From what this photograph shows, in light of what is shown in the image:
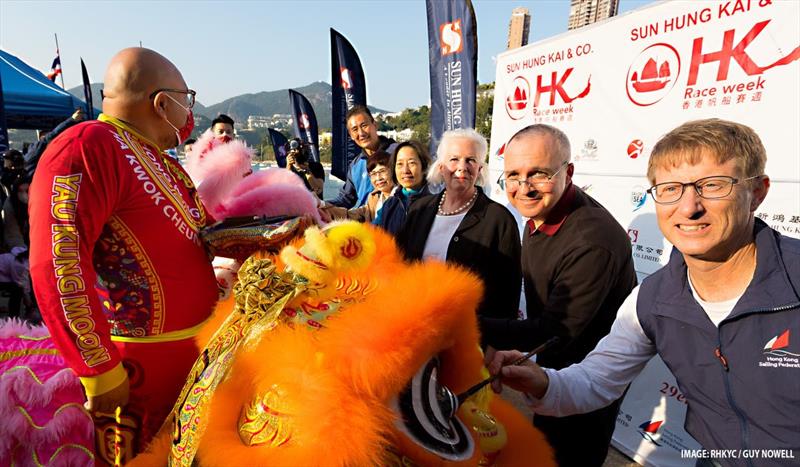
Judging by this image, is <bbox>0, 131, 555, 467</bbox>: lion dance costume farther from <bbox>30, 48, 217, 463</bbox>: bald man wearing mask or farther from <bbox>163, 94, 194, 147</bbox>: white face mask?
<bbox>163, 94, 194, 147</bbox>: white face mask

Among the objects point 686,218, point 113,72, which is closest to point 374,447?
point 686,218

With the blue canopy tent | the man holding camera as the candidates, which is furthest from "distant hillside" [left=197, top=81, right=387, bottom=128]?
the man holding camera

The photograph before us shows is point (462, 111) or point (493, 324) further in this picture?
point (462, 111)

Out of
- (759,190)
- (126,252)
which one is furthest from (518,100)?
(126,252)

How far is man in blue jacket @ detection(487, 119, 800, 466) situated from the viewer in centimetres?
114

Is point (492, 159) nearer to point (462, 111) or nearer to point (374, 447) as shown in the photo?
point (462, 111)

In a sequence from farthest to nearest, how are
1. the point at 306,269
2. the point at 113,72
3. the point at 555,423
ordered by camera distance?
the point at 555,423 < the point at 113,72 < the point at 306,269

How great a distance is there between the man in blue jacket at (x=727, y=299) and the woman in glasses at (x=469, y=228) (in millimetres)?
931

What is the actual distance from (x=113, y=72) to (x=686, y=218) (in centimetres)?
189

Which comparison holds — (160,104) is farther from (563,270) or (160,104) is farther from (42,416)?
(563,270)

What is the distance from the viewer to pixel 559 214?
2.04 metres

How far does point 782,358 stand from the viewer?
3.71ft

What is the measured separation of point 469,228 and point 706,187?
52.2 inches

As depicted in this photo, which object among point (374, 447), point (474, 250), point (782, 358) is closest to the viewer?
point (374, 447)
